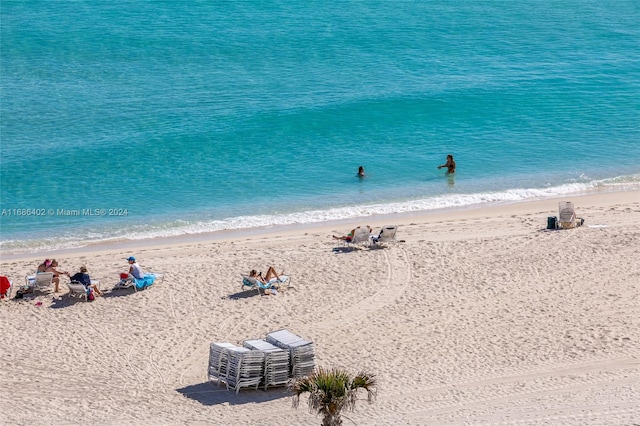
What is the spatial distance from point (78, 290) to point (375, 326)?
606 cm

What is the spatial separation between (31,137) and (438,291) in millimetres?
18583

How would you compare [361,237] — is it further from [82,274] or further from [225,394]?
[225,394]

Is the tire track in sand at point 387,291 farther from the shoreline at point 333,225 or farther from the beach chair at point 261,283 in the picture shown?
the shoreline at point 333,225

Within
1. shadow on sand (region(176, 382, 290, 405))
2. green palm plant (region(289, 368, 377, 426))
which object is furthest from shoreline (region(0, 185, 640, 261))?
green palm plant (region(289, 368, 377, 426))

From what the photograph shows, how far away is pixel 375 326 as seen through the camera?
58.9 feet

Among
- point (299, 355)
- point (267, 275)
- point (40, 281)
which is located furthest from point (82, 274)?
point (299, 355)

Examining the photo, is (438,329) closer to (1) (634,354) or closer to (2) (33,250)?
(1) (634,354)

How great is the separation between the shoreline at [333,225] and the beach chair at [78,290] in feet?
14.1

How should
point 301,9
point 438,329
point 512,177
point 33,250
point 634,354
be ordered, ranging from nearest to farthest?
point 634,354 → point 438,329 → point 33,250 → point 512,177 → point 301,9

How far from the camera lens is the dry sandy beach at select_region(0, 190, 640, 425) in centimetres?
1483

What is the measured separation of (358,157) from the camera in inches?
1248

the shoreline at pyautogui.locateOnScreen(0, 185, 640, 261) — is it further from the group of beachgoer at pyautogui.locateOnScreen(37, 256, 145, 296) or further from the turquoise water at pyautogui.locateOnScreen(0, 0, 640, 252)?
the group of beachgoer at pyautogui.locateOnScreen(37, 256, 145, 296)

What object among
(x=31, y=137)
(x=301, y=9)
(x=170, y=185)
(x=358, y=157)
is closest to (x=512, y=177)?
(x=358, y=157)

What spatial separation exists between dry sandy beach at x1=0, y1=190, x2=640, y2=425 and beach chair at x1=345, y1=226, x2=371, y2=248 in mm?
286
